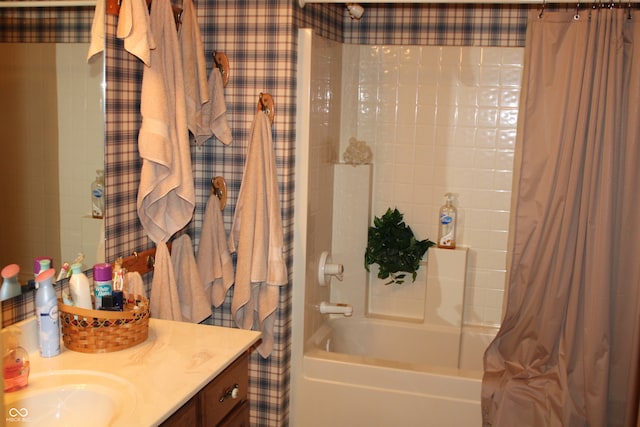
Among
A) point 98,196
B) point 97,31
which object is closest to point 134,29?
point 97,31

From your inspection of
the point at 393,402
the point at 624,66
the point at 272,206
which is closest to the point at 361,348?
the point at 393,402

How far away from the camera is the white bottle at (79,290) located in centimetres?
185

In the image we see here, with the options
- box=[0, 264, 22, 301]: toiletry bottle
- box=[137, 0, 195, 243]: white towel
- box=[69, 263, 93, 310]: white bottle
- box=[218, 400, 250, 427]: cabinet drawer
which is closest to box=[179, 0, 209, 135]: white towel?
box=[137, 0, 195, 243]: white towel

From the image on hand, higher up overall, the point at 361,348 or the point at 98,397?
the point at 98,397

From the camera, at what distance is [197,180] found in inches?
111

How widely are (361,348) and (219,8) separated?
185cm

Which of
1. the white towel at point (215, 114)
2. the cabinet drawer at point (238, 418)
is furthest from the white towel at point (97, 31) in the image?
the cabinet drawer at point (238, 418)

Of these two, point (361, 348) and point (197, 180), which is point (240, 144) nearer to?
point (197, 180)

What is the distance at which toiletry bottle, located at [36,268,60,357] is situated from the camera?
177 cm

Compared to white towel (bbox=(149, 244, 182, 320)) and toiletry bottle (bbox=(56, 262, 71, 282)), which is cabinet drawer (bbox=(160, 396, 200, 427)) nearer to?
toiletry bottle (bbox=(56, 262, 71, 282))

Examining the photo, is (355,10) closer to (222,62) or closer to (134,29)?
(222,62)

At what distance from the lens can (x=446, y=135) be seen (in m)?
3.48

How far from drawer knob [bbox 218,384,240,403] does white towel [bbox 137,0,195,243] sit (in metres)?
0.68

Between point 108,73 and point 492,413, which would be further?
point 492,413
